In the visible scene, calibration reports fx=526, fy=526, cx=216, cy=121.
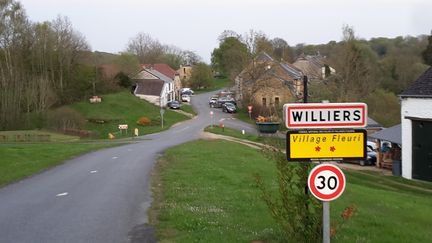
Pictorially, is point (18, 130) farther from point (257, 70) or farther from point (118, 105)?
point (257, 70)

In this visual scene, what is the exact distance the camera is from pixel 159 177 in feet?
61.2

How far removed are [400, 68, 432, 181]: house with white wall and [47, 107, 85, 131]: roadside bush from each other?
38341mm

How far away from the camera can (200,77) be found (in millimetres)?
125062

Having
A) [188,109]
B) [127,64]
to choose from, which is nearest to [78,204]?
[188,109]

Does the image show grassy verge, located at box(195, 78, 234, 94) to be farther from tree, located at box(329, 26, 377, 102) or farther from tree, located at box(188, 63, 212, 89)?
tree, located at box(329, 26, 377, 102)

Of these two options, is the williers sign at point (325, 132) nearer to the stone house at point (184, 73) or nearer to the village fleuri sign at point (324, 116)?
the village fleuri sign at point (324, 116)

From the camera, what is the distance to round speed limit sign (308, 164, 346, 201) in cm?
643

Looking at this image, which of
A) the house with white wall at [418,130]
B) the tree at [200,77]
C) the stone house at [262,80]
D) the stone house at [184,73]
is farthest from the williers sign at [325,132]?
the stone house at [184,73]

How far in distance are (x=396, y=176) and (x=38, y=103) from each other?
42950 mm

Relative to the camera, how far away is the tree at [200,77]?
124062mm

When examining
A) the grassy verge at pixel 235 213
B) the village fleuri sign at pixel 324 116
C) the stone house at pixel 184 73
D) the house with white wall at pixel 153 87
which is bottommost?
the grassy verge at pixel 235 213

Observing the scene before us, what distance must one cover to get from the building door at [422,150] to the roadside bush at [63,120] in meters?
38.9

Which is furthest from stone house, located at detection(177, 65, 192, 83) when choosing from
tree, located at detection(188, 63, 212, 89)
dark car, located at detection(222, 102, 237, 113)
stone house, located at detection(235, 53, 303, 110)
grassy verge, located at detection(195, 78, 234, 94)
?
stone house, located at detection(235, 53, 303, 110)

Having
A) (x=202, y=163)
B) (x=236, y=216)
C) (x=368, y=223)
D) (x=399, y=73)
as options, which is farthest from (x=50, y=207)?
(x=399, y=73)
